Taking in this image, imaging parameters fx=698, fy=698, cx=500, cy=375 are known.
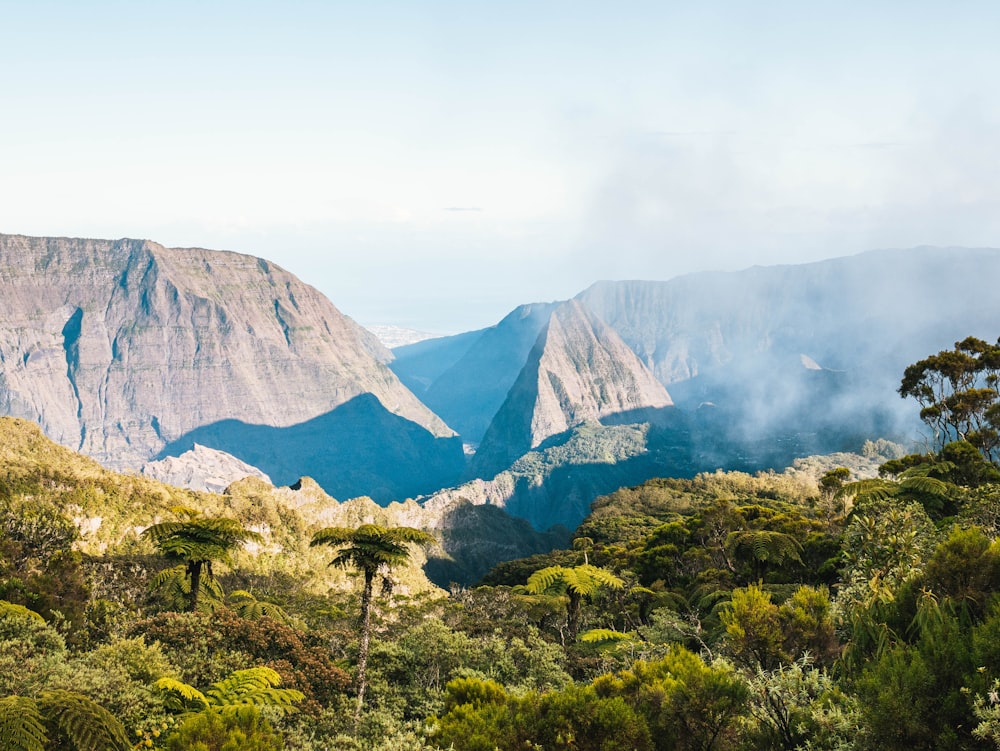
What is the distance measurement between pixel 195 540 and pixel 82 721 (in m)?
12.5

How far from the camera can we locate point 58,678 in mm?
16922

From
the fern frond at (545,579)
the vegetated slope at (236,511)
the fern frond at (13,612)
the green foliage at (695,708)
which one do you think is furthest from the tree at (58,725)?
the vegetated slope at (236,511)

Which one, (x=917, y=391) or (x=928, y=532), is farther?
(x=917, y=391)

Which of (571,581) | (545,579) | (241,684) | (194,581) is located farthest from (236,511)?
(241,684)

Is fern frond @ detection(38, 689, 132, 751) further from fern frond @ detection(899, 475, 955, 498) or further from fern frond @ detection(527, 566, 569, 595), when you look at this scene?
fern frond @ detection(899, 475, 955, 498)

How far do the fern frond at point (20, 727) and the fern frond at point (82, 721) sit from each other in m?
0.36

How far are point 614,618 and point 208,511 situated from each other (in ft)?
269

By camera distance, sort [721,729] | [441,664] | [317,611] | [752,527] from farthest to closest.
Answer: [752,527] → [317,611] → [441,664] → [721,729]

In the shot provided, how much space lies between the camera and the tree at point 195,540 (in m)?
26.0

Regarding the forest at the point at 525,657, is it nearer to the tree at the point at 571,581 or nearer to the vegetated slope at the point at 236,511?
the tree at the point at 571,581

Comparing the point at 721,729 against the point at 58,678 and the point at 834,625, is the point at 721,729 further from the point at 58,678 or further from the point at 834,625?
the point at 58,678

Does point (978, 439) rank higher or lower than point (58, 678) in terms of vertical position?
higher

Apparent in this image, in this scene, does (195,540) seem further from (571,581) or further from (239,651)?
(571,581)

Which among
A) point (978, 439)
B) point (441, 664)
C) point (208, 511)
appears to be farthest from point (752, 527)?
point (208, 511)
